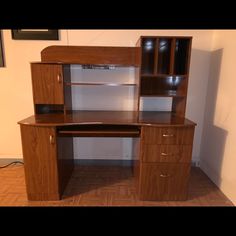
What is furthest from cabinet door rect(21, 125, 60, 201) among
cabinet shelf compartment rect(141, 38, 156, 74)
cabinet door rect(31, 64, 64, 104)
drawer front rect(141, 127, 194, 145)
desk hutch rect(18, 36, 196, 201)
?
cabinet shelf compartment rect(141, 38, 156, 74)

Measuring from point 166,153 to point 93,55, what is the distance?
135cm

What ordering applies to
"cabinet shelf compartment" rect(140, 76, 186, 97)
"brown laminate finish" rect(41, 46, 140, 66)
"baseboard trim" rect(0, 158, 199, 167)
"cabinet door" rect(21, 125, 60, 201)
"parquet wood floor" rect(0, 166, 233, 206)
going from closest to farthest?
"cabinet door" rect(21, 125, 60, 201) < "parquet wood floor" rect(0, 166, 233, 206) < "brown laminate finish" rect(41, 46, 140, 66) < "cabinet shelf compartment" rect(140, 76, 186, 97) < "baseboard trim" rect(0, 158, 199, 167)

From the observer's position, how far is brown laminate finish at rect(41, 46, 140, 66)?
2053mm

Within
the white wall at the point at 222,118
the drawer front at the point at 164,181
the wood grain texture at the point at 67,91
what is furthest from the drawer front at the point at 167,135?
the wood grain texture at the point at 67,91

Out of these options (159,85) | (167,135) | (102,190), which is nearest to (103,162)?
(102,190)

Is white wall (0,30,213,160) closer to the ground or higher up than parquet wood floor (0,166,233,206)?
higher up

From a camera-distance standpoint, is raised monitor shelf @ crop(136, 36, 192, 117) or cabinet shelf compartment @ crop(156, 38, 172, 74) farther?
cabinet shelf compartment @ crop(156, 38, 172, 74)

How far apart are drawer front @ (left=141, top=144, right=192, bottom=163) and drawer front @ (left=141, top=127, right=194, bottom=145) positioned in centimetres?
4

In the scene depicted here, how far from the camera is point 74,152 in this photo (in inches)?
103

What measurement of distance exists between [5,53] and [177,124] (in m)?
2.31

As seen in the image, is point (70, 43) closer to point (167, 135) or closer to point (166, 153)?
point (167, 135)

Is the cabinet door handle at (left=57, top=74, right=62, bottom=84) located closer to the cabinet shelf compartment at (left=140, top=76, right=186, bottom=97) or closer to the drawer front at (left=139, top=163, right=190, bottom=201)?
the cabinet shelf compartment at (left=140, top=76, right=186, bottom=97)

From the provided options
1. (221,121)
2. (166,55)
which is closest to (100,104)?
(166,55)

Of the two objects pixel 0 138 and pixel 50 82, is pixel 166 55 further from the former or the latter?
pixel 0 138
